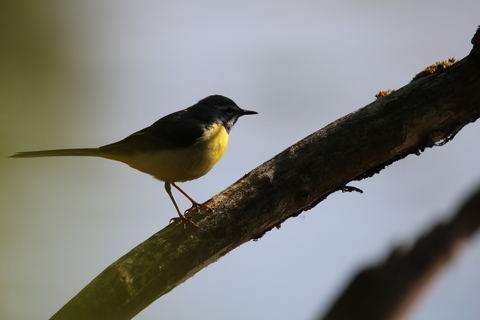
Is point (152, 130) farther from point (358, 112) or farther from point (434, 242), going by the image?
point (434, 242)

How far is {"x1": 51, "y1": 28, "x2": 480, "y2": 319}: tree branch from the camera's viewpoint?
443 centimetres

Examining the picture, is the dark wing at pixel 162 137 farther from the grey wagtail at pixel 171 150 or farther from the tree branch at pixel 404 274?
the tree branch at pixel 404 274

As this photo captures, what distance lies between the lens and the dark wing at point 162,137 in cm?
559

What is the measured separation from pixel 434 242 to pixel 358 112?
1837 mm

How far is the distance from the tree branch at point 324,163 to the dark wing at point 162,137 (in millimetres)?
1226

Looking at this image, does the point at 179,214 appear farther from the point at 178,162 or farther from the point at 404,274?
the point at 404,274

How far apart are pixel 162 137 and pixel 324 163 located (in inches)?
77.1

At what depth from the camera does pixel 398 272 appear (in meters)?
2.97

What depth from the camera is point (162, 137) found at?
226 inches

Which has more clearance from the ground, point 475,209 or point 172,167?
point 172,167

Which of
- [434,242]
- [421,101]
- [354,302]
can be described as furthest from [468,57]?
[354,302]

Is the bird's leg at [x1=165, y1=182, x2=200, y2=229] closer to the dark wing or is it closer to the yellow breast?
the yellow breast

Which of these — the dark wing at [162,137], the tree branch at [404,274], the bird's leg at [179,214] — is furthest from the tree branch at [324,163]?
the tree branch at [404,274]

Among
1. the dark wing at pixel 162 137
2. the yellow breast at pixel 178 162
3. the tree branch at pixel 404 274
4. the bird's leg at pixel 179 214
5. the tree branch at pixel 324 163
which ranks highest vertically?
the dark wing at pixel 162 137
